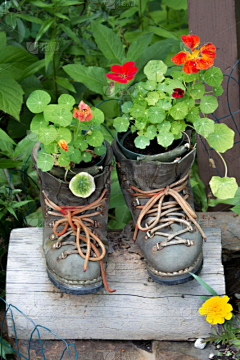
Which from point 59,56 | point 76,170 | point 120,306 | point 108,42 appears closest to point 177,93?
point 76,170

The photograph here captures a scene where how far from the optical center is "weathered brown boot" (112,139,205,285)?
124 cm

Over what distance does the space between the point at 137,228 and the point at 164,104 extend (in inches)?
19.4

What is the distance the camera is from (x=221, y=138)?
128 cm

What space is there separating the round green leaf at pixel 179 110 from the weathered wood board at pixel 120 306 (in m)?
0.58

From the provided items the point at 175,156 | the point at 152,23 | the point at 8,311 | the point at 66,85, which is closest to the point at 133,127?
the point at 175,156

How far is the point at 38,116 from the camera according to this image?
1176mm

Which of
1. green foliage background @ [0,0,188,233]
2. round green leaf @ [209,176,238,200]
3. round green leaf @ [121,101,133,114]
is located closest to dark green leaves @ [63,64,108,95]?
green foliage background @ [0,0,188,233]

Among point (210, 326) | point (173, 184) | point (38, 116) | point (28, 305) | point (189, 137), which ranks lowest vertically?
point (210, 326)

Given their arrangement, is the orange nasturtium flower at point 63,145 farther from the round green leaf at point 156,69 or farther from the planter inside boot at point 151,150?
the round green leaf at point 156,69

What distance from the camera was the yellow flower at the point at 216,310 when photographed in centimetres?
124

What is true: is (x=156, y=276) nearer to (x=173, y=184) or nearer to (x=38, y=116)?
(x=173, y=184)

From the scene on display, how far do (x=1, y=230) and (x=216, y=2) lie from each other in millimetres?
1571

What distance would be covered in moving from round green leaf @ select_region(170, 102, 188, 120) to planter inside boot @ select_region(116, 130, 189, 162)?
11cm

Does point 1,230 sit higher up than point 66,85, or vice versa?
point 66,85
